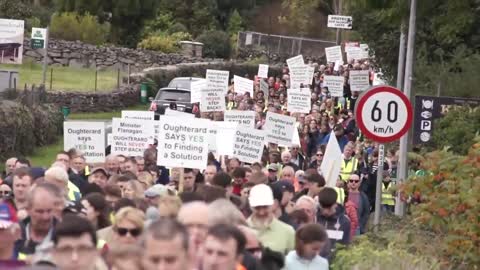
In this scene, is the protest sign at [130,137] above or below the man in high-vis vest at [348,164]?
above

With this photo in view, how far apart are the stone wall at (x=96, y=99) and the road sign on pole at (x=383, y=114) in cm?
2772

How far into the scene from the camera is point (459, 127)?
24.7 m

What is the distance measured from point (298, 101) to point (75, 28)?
35.5m

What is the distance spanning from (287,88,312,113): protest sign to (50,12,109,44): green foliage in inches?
1382

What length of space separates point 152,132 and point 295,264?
11.9m

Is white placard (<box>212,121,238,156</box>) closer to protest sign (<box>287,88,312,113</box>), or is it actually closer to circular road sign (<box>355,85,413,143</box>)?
circular road sign (<box>355,85,413,143</box>)

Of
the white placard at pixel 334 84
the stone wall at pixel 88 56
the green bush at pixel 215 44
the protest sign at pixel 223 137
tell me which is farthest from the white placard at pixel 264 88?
the green bush at pixel 215 44

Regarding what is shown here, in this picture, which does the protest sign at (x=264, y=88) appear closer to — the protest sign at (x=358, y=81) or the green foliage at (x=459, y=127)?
the protest sign at (x=358, y=81)

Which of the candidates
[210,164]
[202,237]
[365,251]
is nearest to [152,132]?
[210,164]

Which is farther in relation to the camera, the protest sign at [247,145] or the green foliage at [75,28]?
the green foliage at [75,28]

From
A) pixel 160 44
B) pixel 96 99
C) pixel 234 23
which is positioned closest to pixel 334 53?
pixel 96 99

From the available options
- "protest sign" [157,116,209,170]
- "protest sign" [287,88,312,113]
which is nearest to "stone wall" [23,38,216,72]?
"protest sign" [287,88,312,113]

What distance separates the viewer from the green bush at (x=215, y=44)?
238 ft

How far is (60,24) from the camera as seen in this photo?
69.2 meters
